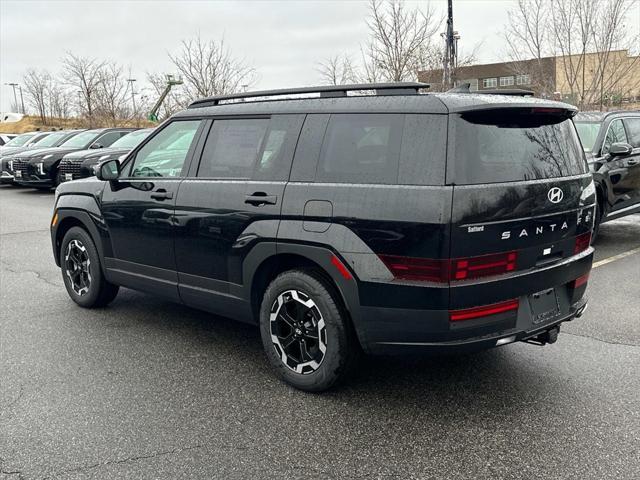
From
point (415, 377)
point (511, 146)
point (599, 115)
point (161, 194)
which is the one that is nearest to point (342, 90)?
point (511, 146)

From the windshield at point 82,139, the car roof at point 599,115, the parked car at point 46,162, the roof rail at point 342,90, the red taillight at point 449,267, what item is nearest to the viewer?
the red taillight at point 449,267

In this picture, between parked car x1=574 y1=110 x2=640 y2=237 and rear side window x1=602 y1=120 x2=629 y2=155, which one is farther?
rear side window x1=602 y1=120 x2=629 y2=155

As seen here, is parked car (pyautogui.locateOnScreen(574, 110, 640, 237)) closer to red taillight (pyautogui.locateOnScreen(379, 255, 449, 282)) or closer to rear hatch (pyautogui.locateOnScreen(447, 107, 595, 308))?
rear hatch (pyautogui.locateOnScreen(447, 107, 595, 308))

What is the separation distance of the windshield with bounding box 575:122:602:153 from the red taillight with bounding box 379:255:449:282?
5936mm

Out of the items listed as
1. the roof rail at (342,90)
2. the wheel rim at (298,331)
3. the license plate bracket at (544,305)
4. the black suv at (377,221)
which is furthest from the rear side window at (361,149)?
the license plate bracket at (544,305)

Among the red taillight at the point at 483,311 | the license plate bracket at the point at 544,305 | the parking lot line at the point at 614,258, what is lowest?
the parking lot line at the point at 614,258

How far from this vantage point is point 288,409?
3588mm

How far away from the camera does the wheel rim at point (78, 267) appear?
555 cm

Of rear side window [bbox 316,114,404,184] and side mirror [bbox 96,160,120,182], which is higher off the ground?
rear side window [bbox 316,114,404,184]

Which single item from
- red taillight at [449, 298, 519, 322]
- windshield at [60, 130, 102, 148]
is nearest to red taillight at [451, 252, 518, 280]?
red taillight at [449, 298, 519, 322]

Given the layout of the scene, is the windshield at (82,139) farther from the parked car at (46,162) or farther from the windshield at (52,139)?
the windshield at (52,139)

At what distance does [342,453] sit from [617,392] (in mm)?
1856

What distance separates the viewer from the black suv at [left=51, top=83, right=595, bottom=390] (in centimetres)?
319

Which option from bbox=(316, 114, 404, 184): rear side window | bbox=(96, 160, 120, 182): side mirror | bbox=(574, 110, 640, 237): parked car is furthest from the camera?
bbox=(574, 110, 640, 237): parked car
